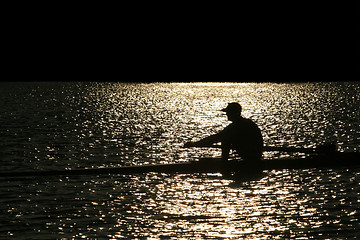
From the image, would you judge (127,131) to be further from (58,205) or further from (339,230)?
(339,230)

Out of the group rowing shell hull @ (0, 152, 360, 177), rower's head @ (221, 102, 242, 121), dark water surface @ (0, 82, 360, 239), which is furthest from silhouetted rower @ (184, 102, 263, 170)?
dark water surface @ (0, 82, 360, 239)

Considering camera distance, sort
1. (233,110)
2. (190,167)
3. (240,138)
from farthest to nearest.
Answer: (190,167) → (240,138) → (233,110)

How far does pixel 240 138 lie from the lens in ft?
88.1

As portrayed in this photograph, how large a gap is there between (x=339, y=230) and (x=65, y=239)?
786cm

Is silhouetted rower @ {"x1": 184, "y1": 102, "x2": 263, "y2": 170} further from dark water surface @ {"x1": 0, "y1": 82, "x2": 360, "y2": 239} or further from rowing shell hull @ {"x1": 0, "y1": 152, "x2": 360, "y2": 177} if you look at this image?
dark water surface @ {"x1": 0, "y1": 82, "x2": 360, "y2": 239}

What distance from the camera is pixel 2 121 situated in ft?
252

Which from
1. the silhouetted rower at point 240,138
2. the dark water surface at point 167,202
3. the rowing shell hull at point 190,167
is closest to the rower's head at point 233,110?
the silhouetted rower at point 240,138

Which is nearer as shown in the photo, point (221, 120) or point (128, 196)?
point (128, 196)

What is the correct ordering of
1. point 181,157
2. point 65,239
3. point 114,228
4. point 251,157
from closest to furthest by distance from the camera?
point 65,239 → point 114,228 → point 251,157 → point 181,157

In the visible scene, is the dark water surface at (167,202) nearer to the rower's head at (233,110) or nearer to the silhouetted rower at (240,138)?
the silhouetted rower at (240,138)

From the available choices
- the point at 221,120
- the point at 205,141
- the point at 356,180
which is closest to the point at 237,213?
the point at 205,141

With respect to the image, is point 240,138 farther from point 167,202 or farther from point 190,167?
point 167,202

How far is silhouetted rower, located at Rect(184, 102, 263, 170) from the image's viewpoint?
26.0 meters

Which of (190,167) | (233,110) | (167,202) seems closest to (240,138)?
(233,110)
